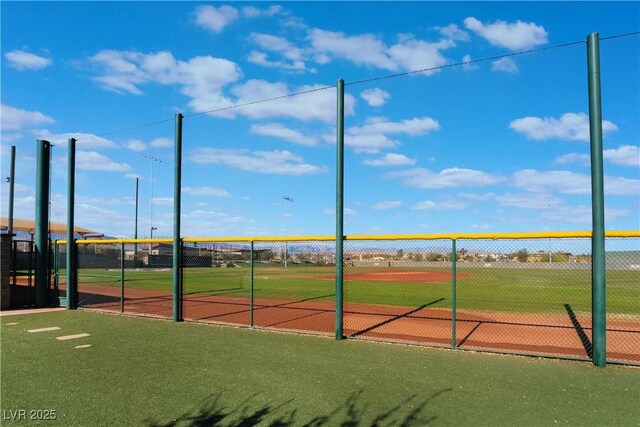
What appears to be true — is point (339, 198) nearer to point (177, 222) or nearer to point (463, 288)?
point (177, 222)

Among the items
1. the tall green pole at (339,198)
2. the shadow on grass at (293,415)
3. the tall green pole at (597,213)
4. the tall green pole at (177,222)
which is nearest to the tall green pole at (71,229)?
the tall green pole at (177,222)

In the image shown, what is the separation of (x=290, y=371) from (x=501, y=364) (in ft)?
10.1

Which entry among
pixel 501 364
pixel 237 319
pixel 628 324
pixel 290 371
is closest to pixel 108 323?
pixel 237 319

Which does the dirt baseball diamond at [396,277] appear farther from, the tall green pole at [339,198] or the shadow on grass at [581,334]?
the tall green pole at [339,198]

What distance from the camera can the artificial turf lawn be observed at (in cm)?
443

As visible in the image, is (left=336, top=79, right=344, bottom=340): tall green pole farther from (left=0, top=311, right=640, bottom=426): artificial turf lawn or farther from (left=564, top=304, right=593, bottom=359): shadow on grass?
(left=564, top=304, right=593, bottom=359): shadow on grass

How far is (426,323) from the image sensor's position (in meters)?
10.6

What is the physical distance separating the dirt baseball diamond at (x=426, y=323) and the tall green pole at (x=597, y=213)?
73cm

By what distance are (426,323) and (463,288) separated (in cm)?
1525

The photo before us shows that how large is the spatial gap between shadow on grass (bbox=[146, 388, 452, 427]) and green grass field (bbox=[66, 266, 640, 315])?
Answer: 7170mm

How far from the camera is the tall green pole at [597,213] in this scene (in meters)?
6.40

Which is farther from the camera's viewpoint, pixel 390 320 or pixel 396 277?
pixel 396 277

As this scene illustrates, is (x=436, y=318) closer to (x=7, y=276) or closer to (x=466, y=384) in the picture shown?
(x=466, y=384)

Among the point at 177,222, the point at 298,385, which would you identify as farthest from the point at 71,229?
the point at 298,385
